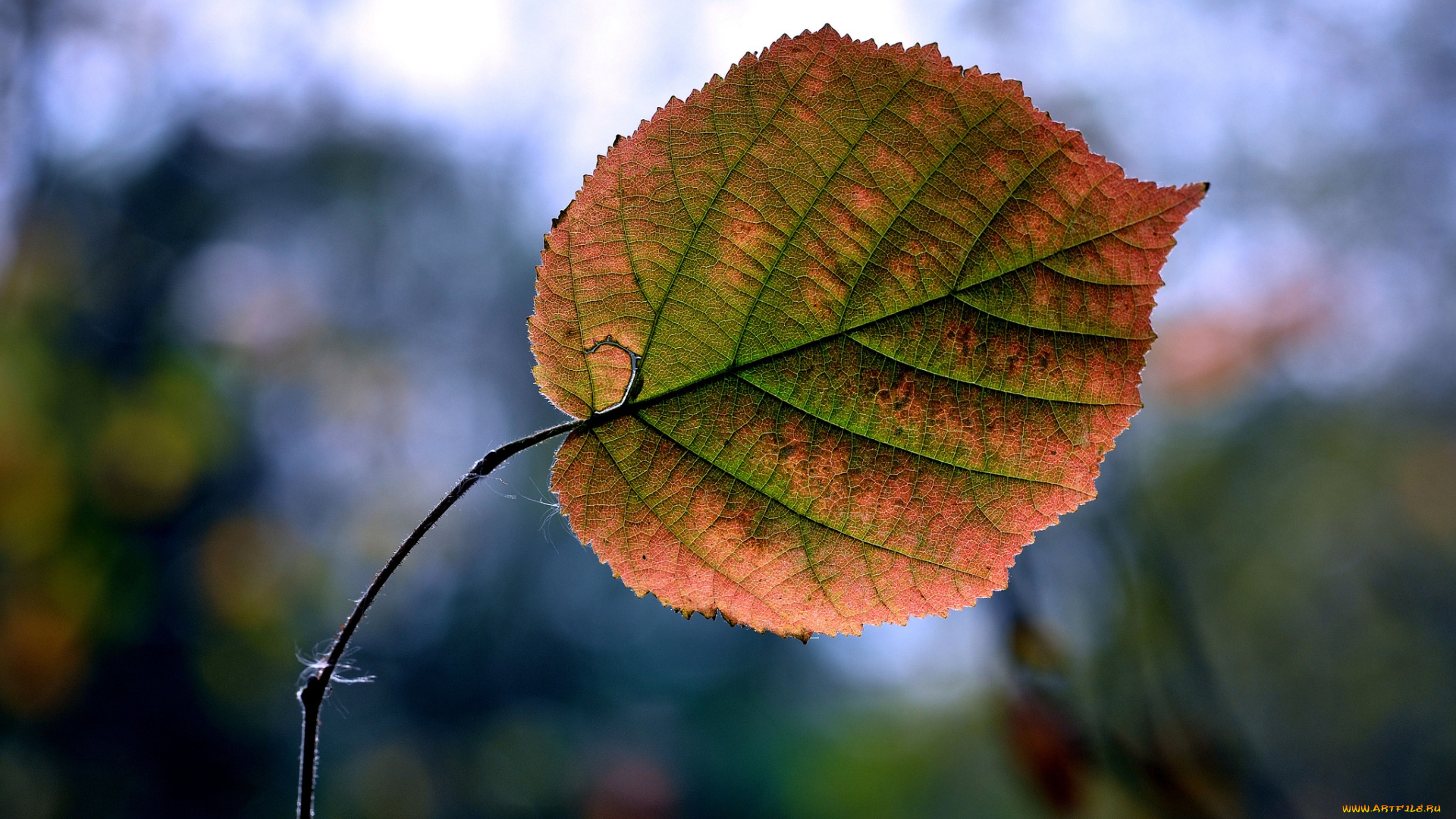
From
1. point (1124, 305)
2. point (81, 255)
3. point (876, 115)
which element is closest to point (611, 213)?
point (876, 115)

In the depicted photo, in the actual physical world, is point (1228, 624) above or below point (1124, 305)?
above

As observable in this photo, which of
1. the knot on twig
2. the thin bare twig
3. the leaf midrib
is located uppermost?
the leaf midrib

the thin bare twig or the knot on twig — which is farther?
the knot on twig

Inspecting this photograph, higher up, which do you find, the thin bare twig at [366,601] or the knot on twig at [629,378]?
the knot on twig at [629,378]

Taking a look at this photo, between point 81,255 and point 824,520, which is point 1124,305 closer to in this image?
point 824,520

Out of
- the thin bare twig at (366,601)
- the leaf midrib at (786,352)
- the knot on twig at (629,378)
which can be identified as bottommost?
the thin bare twig at (366,601)

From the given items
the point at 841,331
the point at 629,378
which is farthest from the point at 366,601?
the point at 841,331

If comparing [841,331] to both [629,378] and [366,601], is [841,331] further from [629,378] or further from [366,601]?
[366,601]
